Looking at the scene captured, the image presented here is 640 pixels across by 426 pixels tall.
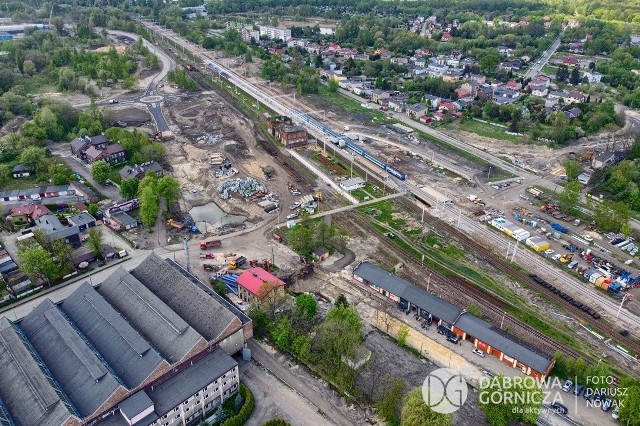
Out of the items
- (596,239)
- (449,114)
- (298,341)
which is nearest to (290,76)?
(449,114)

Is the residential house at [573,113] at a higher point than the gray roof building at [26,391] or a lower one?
higher

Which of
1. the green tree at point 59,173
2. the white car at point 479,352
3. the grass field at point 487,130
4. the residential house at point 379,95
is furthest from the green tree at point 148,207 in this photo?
the residential house at point 379,95

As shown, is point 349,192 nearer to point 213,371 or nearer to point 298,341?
point 298,341

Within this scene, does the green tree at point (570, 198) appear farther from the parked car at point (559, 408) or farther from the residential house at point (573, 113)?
the residential house at point (573, 113)

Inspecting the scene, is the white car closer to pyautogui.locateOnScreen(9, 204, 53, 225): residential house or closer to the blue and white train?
the blue and white train

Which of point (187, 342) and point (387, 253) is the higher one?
point (187, 342)
